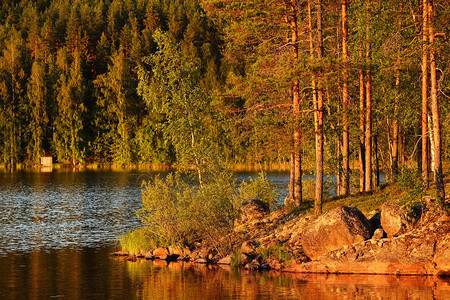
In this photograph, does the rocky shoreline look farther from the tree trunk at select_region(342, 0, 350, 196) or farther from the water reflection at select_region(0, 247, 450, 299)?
the tree trunk at select_region(342, 0, 350, 196)

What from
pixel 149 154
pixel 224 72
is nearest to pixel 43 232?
pixel 149 154

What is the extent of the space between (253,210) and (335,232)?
8146 mm

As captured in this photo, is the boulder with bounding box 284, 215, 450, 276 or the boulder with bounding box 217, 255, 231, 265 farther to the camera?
the boulder with bounding box 217, 255, 231, 265

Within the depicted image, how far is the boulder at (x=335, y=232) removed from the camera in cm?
2634

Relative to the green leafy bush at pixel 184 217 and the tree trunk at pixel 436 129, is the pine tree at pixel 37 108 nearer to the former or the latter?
the green leafy bush at pixel 184 217

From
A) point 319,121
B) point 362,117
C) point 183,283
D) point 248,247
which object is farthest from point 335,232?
point 362,117

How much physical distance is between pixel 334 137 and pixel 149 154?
7118 cm

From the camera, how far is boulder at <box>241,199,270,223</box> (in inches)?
1336

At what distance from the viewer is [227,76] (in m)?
37.0

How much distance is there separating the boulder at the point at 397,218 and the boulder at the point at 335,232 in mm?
690

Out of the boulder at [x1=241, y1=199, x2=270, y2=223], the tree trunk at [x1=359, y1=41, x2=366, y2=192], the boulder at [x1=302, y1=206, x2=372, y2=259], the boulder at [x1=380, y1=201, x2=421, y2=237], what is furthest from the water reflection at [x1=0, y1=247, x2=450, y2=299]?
the tree trunk at [x1=359, y1=41, x2=366, y2=192]

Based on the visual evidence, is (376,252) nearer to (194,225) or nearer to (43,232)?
(194,225)

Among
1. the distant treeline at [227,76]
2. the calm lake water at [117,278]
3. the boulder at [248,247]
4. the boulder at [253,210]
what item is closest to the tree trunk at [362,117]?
the distant treeline at [227,76]

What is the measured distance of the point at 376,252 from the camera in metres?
25.8
